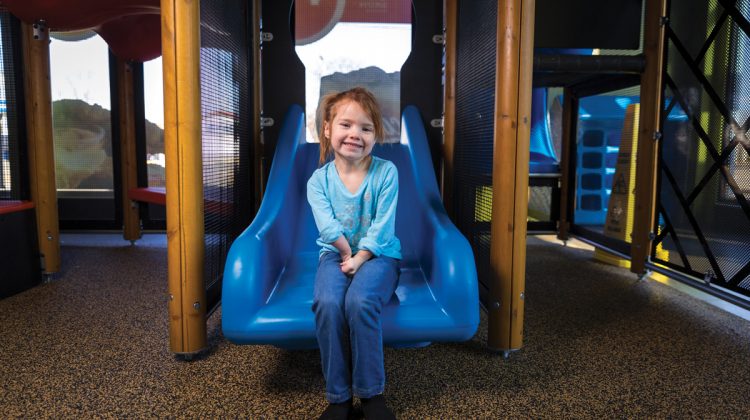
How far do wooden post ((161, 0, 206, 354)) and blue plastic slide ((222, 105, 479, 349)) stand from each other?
23 cm

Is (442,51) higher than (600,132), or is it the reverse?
(442,51)

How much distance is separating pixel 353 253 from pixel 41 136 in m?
2.25

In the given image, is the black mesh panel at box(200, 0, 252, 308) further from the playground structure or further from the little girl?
the little girl

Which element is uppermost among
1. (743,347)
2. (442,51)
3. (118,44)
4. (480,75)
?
(118,44)

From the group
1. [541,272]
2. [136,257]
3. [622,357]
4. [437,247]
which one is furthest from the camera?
[136,257]

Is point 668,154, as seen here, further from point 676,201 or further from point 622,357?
point 622,357

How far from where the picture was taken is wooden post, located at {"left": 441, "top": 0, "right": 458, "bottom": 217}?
8.38 ft

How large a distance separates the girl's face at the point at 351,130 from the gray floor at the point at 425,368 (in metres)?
0.77

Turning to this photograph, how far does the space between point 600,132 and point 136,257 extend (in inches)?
148

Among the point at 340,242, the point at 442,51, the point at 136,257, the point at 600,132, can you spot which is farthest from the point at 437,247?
the point at 600,132

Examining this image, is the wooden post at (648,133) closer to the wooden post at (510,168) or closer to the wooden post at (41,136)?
the wooden post at (510,168)

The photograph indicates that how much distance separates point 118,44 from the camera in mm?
3838

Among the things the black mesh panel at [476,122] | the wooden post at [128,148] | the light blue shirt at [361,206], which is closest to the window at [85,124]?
the wooden post at [128,148]

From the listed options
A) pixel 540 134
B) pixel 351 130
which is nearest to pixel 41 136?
pixel 351 130
